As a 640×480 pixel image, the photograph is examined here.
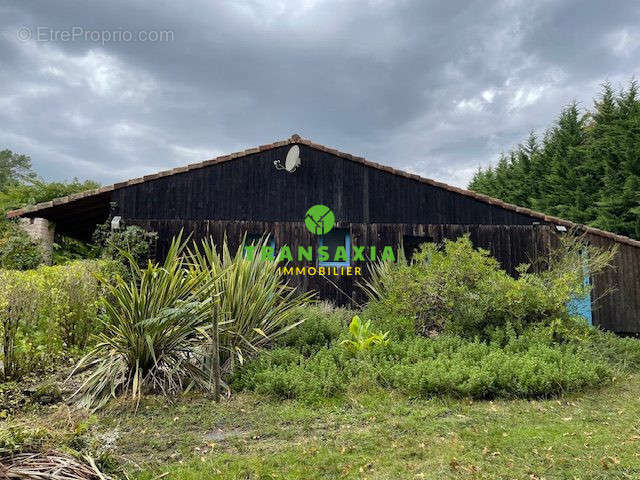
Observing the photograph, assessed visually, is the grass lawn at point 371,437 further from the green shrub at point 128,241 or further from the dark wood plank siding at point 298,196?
the dark wood plank siding at point 298,196

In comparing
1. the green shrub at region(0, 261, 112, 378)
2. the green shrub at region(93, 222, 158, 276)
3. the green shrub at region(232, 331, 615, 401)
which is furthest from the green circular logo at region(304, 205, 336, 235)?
the green shrub at region(0, 261, 112, 378)

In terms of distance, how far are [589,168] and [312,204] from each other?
36.4 feet

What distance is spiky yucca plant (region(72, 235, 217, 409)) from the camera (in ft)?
16.7

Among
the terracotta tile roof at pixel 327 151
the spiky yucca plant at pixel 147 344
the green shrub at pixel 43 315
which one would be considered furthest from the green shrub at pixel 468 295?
the green shrub at pixel 43 315

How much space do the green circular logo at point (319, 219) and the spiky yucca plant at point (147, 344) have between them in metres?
5.50

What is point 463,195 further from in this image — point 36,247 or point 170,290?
point 36,247

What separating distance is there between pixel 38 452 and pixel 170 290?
8.28ft

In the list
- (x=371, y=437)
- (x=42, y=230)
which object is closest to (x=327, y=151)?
(x=42, y=230)

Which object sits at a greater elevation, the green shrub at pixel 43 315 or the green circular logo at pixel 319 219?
the green circular logo at pixel 319 219

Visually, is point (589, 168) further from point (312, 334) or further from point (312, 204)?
point (312, 334)

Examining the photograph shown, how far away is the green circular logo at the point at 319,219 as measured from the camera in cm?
1102

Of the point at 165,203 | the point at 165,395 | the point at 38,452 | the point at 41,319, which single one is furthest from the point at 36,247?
the point at 38,452

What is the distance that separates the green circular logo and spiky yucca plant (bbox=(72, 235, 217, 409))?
5.50 meters

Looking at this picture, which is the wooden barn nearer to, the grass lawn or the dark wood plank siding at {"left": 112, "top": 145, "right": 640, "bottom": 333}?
the dark wood plank siding at {"left": 112, "top": 145, "right": 640, "bottom": 333}
